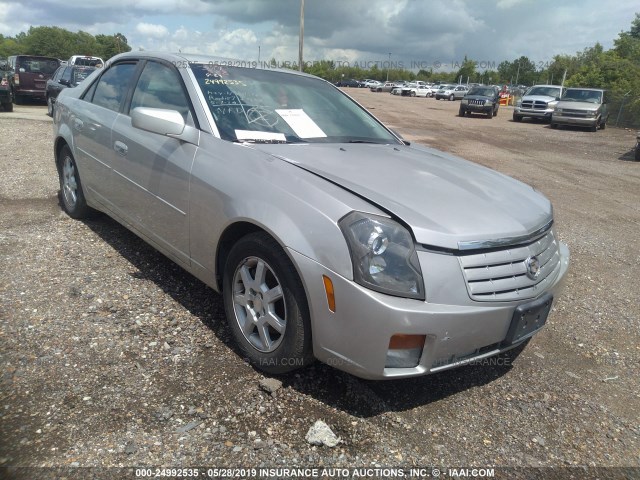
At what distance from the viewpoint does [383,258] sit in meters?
2.17

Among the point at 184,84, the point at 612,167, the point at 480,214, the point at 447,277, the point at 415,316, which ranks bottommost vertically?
the point at 612,167

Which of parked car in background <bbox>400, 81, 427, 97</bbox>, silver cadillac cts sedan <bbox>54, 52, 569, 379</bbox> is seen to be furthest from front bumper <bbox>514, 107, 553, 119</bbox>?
parked car in background <bbox>400, 81, 427, 97</bbox>

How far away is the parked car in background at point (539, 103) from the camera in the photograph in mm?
22984

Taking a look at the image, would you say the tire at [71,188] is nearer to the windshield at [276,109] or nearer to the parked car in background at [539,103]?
the windshield at [276,109]

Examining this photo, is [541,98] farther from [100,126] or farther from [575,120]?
[100,126]

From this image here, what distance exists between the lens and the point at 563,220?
648 cm

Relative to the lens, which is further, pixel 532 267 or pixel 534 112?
pixel 534 112

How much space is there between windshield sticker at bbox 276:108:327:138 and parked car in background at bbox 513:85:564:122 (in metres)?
22.4

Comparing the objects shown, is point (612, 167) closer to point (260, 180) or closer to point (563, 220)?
point (563, 220)

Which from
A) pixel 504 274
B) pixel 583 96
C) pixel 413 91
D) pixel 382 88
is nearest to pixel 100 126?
pixel 504 274

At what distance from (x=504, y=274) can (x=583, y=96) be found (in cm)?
2217

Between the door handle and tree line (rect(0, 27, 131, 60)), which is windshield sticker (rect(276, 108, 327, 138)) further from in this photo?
tree line (rect(0, 27, 131, 60))

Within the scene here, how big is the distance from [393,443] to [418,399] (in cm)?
40

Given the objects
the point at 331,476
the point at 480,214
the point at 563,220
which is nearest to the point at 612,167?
the point at 563,220
